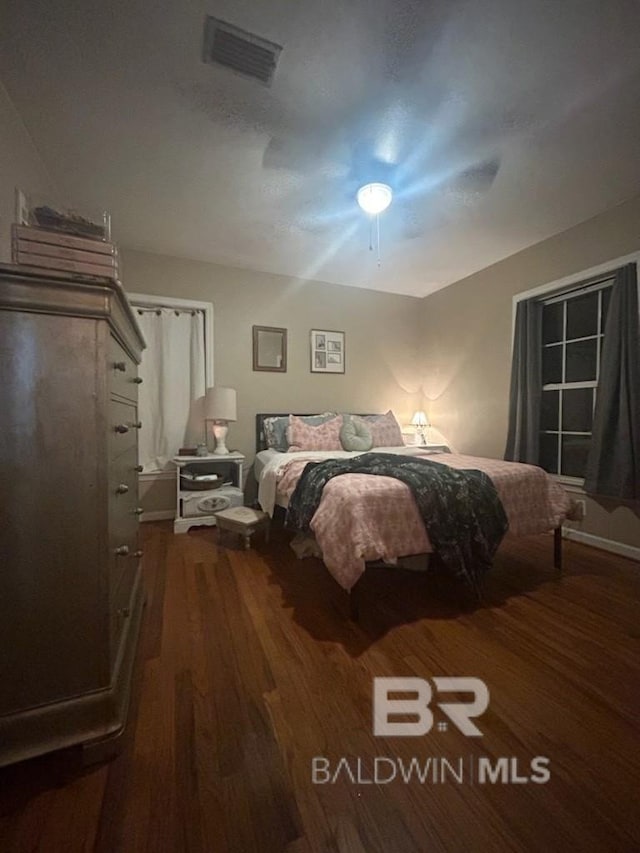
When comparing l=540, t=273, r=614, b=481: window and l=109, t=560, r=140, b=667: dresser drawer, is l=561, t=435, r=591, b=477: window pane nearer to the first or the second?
l=540, t=273, r=614, b=481: window

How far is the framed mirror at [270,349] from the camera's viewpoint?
3678 mm

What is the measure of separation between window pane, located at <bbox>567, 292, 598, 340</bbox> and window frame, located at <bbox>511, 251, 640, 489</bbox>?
0.18ft

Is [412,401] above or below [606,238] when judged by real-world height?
below

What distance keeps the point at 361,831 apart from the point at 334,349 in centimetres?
372

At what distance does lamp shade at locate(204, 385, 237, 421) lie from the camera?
3.21m

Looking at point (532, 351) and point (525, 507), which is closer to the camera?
point (525, 507)

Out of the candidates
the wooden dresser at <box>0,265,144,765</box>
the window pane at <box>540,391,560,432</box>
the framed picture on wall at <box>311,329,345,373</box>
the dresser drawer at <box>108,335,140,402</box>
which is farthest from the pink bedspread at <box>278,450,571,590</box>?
the framed picture on wall at <box>311,329,345,373</box>

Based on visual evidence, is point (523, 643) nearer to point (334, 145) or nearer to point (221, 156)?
point (334, 145)

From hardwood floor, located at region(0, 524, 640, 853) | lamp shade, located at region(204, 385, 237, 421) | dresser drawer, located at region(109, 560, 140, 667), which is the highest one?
lamp shade, located at region(204, 385, 237, 421)

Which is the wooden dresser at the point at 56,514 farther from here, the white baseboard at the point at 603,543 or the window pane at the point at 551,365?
the window pane at the point at 551,365

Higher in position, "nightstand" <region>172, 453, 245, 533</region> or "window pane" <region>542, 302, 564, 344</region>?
"window pane" <region>542, 302, 564, 344</region>

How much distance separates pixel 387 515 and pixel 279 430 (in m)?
1.90

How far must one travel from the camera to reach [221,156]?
6.65ft

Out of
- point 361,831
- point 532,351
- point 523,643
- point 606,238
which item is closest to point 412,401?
point 532,351
